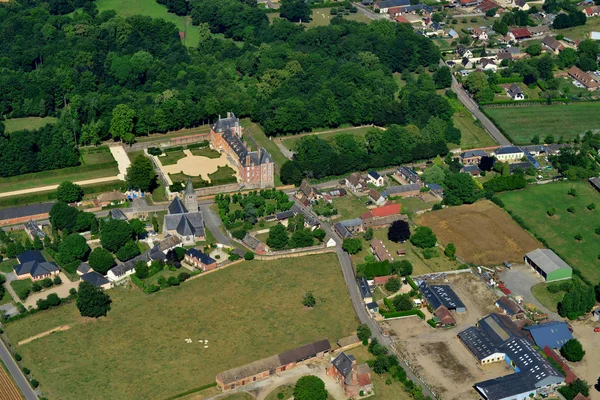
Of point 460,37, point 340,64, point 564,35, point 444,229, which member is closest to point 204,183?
point 444,229

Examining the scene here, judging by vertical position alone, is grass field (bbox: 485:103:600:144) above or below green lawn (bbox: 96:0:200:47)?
below

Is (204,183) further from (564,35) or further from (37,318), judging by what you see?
(564,35)

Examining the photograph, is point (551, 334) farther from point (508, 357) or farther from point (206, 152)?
A: point (206, 152)

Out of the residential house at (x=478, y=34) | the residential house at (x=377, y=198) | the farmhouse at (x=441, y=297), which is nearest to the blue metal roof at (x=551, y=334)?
the farmhouse at (x=441, y=297)

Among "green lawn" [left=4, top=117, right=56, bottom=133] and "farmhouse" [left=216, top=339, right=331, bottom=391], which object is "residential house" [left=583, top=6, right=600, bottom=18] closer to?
"green lawn" [left=4, top=117, right=56, bottom=133]

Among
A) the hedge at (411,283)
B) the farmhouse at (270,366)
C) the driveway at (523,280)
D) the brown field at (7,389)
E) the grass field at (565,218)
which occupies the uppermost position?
the farmhouse at (270,366)

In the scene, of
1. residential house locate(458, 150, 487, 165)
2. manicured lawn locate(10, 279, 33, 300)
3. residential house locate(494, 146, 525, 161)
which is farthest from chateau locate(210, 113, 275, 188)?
manicured lawn locate(10, 279, 33, 300)

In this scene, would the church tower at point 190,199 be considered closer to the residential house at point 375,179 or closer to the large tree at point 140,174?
the large tree at point 140,174
